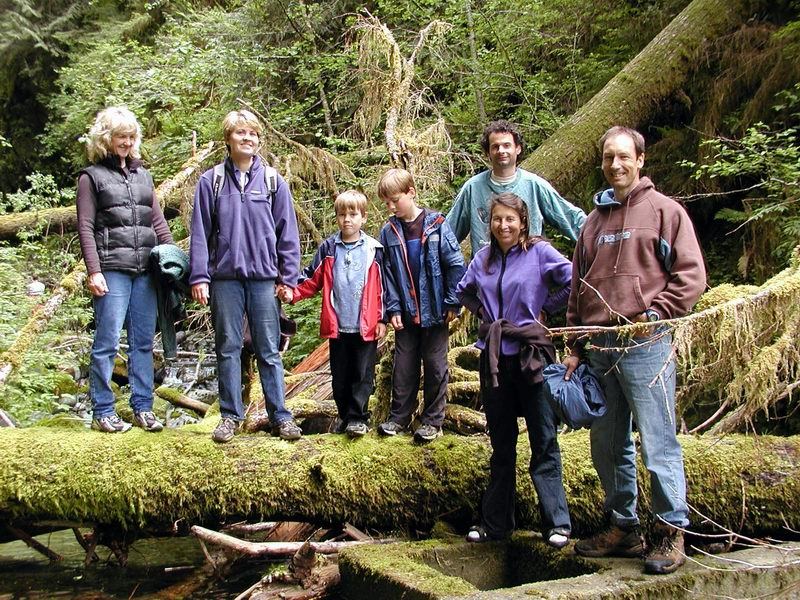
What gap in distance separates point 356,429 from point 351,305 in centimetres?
80

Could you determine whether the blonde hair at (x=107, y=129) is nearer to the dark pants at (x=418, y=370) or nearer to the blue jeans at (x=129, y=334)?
the blue jeans at (x=129, y=334)

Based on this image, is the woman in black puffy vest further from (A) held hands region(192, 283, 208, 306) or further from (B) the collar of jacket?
(B) the collar of jacket

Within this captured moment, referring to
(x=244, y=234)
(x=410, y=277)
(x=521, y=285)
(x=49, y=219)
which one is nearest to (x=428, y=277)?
(x=410, y=277)

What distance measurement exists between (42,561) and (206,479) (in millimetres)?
2236

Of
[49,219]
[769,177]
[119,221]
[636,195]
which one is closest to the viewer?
[636,195]

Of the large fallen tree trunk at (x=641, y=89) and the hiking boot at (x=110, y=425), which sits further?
the large fallen tree trunk at (x=641, y=89)

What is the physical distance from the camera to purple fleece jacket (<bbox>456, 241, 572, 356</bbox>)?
14.0ft

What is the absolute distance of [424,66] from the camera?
11.8 m

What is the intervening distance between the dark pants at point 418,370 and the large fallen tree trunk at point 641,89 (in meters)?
3.55

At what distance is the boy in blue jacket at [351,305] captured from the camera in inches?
189

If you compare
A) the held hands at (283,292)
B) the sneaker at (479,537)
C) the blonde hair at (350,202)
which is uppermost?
the blonde hair at (350,202)

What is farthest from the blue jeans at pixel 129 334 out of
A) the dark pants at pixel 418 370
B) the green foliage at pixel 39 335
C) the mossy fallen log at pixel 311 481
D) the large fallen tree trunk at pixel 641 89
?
the large fallen tree trunk at pixel 641 89

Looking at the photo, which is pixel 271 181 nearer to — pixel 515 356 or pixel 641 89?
pixel 515 356

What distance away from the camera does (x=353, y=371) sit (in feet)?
16.1
